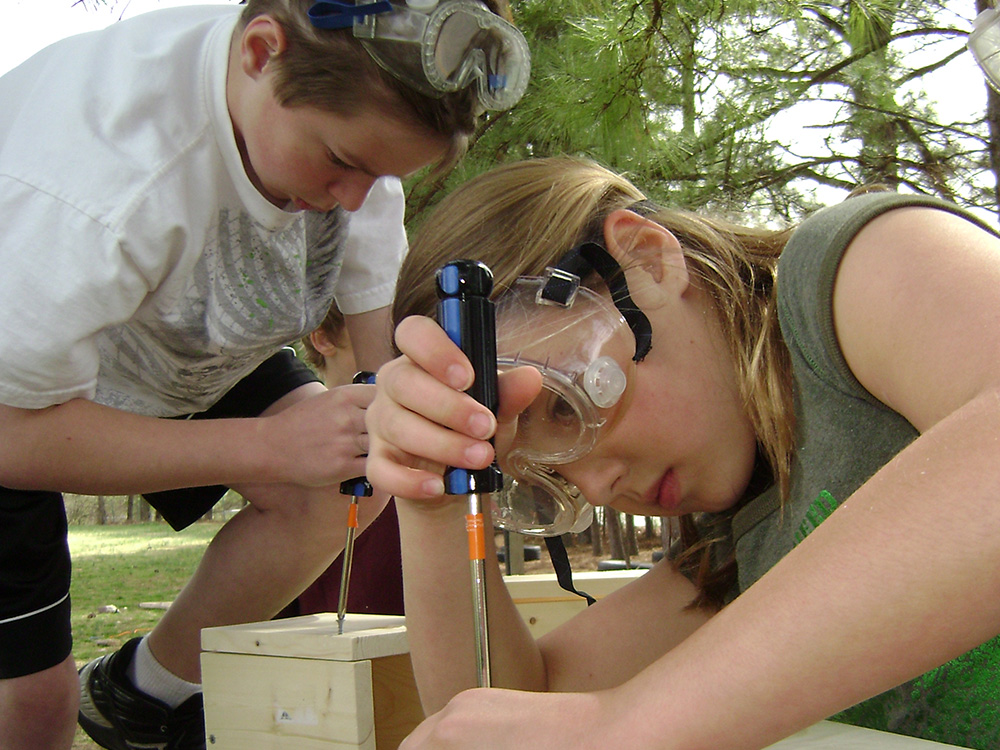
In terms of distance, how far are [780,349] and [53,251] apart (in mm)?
875

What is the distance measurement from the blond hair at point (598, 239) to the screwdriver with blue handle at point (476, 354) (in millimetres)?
191

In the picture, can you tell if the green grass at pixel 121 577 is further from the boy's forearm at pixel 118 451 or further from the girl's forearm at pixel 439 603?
the girl's forearm at pixel 439 603

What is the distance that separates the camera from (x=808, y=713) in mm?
509

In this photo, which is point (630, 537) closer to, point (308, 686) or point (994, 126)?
point (994, 126)

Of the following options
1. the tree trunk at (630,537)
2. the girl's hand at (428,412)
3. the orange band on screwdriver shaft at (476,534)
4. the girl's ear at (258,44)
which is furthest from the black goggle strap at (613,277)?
the tree trunk at (630,537)

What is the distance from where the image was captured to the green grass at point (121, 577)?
3561 mm

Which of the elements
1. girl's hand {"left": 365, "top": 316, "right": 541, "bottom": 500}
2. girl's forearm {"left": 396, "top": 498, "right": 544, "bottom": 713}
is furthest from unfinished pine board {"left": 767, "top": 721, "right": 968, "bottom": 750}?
girl's forearm {"left": 396, "top": 498, "right": 544, "bottom": 713}

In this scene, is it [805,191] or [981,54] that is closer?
[981,54]

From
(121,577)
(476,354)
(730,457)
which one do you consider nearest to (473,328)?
(476,354)

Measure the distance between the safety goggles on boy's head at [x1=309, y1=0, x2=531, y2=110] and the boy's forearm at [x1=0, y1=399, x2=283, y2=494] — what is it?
550 mm

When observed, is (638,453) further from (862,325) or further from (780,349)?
(862,325)

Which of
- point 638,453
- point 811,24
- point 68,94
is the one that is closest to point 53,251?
point 68,94

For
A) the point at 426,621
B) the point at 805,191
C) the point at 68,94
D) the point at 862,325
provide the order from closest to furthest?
1. the point at 862,325
2. the point at 426,621
3. the point at 68,94
4. the point at 805,191

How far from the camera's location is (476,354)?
724mm
